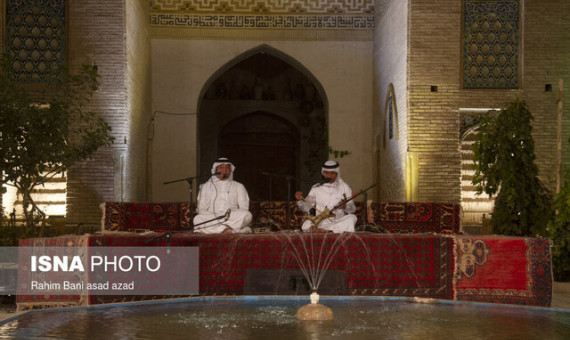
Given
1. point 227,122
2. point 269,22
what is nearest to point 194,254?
point 269,22

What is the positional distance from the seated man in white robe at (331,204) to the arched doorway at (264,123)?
27.2 ft

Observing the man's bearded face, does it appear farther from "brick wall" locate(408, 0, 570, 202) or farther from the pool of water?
"brick wall" locate(408, 0, 570, 202)

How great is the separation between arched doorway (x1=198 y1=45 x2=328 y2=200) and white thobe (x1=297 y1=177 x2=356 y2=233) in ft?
27.2

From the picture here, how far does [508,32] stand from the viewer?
11.4m

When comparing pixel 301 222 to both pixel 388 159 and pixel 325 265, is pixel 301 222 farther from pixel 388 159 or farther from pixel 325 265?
pixel 388 159

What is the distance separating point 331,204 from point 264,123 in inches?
422

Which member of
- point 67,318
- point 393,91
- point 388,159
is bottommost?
point 67,318

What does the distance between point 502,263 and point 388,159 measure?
269 inches

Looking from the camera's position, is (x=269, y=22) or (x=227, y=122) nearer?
(x=269, y=22)

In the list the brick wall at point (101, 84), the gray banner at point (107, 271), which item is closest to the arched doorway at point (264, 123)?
the brick wall at point (101, 84)

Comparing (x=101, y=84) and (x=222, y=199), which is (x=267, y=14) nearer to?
(x=101, y=84)

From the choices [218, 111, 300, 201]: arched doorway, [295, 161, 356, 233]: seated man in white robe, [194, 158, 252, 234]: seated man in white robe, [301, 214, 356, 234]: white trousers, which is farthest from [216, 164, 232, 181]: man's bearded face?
[218, 111, 300, 201]: arched doorway

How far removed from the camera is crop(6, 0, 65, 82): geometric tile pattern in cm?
1116

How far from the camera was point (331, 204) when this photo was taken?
8.30m
